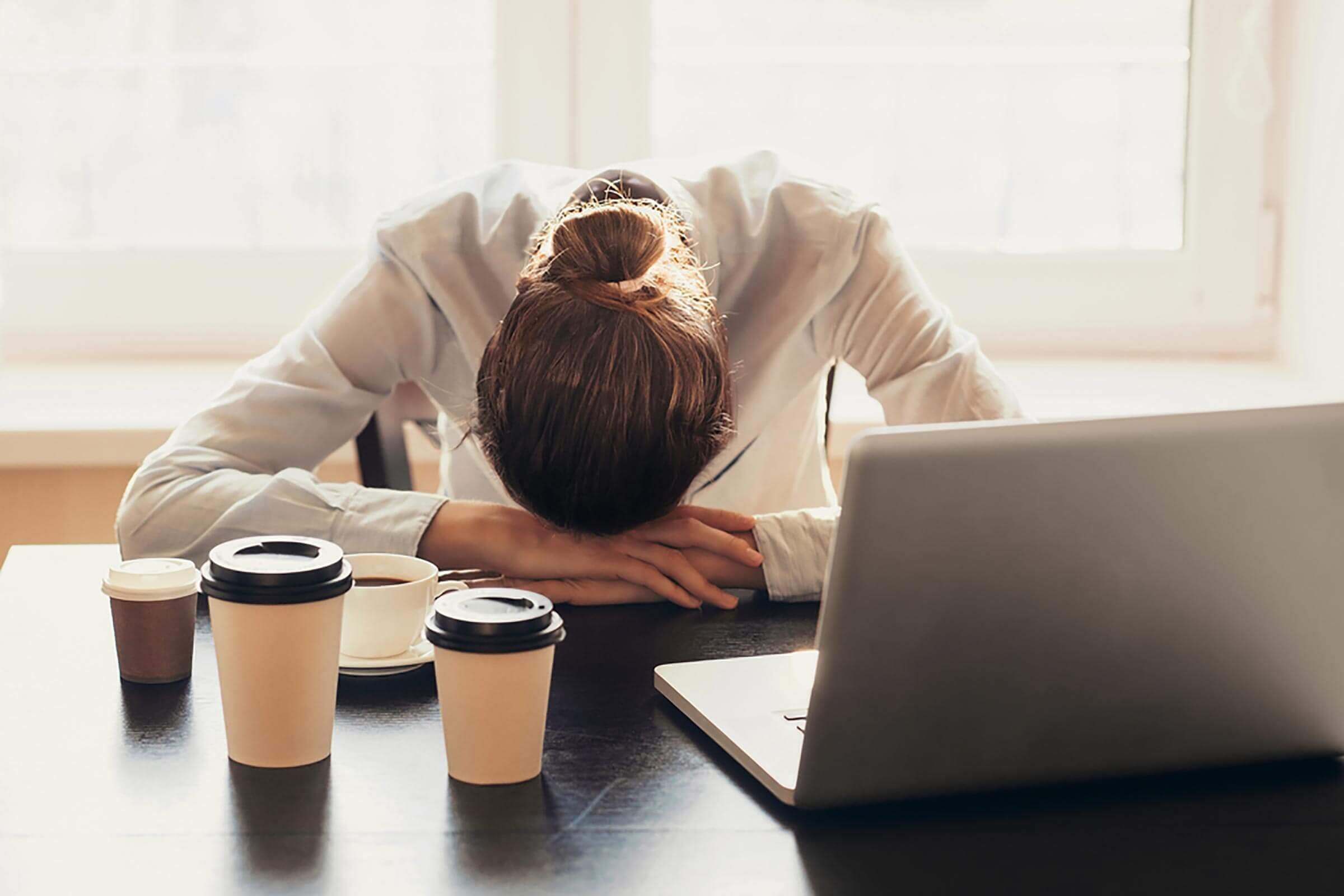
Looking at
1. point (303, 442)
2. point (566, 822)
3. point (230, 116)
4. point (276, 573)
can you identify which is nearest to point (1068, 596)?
point (566, 822)

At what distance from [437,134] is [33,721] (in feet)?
5.39

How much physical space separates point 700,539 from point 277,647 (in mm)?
478

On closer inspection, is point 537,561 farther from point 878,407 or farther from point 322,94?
point 322,94

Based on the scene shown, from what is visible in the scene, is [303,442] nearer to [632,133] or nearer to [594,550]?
[594,550]

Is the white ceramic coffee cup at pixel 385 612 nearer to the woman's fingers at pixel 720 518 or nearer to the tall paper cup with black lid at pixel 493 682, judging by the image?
the tall paper cup with black lid at pixel 493 682

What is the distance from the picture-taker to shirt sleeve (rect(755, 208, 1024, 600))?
1.45 meters

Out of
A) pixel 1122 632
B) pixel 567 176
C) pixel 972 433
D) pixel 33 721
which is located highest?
pixel 567 176

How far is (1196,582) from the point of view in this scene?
772mm

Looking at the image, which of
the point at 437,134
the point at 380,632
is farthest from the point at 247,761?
the point at 437,134

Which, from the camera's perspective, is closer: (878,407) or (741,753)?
(741,753)

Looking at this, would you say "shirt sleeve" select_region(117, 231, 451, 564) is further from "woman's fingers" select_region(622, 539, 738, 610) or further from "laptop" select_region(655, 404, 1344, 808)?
"laptop" select_region(655, 404, 1344, 808)

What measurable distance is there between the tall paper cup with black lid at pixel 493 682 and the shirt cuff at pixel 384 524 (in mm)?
459

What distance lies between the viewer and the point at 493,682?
2.65 ft

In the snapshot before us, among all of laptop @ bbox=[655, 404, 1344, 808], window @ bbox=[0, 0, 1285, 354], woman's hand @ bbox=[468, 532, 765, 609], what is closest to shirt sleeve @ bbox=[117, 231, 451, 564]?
woman's hand @ bbox=[468, 532, 765, 609]
